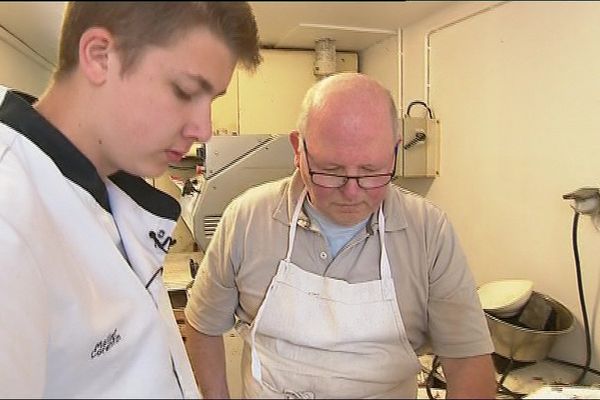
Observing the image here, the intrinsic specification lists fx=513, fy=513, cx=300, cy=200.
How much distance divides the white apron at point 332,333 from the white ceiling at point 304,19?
1.21 ft

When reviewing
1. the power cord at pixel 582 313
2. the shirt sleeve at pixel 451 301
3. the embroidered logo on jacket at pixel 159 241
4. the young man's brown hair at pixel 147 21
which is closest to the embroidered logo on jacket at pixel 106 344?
the embroidered logo on jacket at pixel 159 241

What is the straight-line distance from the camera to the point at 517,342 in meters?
1.00

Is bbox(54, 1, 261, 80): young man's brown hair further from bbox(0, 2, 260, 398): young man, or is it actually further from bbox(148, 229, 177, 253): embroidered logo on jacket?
bbox(148, 229, 177, 253): embroidered logo on jacket

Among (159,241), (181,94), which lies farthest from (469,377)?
(181,94)

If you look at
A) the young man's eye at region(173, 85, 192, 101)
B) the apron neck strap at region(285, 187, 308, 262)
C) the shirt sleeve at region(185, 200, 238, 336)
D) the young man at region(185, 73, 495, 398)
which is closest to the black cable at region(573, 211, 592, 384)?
the young man at region(185, 73, 495, 398)

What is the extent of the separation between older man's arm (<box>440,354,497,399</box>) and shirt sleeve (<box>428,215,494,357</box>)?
0.03m

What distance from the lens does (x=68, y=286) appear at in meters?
0.36

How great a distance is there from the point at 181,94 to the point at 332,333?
1.50 ft

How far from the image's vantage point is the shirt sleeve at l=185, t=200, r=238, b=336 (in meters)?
0.78

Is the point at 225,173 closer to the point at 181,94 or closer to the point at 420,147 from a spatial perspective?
the point at 420,147

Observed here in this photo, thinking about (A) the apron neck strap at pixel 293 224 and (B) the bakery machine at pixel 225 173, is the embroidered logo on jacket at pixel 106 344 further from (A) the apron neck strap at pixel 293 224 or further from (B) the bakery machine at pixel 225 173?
(A) the apron neck strap at pixel 293 224

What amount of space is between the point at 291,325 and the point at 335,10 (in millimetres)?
482

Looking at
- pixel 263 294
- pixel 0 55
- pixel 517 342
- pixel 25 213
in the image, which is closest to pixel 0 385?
pixel 25 213

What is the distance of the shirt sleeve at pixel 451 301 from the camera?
2.43 ft
